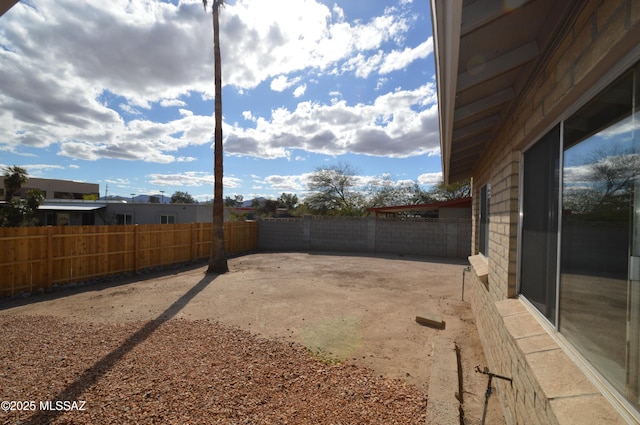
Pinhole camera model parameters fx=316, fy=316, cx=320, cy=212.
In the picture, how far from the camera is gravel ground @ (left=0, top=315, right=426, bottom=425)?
3213 mm

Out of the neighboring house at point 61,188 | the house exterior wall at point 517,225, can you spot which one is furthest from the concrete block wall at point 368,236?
the neighboring house at point 61,188

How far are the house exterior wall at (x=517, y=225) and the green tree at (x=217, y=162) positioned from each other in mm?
9984

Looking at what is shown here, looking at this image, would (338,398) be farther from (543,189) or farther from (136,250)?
(136,250)

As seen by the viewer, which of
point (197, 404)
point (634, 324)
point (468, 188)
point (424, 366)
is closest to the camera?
point (634, 324)

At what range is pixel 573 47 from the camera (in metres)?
1.80

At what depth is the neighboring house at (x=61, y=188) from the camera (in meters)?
35.7

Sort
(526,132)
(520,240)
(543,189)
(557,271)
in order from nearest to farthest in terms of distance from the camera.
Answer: (557,271)
(543,189)
(526,132)
(520,240)

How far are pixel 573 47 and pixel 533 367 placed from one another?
1.91 meters

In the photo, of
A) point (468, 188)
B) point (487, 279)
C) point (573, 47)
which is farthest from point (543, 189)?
point (468, 188)

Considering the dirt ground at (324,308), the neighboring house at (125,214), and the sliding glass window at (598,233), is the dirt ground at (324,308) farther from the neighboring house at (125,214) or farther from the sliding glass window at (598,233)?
the neighboring house at (125,214)

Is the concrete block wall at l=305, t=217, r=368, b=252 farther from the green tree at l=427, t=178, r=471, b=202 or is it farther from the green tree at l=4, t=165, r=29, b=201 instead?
the green tree at l=4, t=165, r=29, b=201

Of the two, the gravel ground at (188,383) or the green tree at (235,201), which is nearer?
the gravel ground at (188,383)

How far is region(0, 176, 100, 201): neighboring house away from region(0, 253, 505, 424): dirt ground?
3271 cm

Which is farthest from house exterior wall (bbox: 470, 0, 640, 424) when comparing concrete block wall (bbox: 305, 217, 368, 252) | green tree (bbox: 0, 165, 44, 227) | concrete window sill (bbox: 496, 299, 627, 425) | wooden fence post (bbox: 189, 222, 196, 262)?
green tree (bbox: 0, 165, 44, 227)
